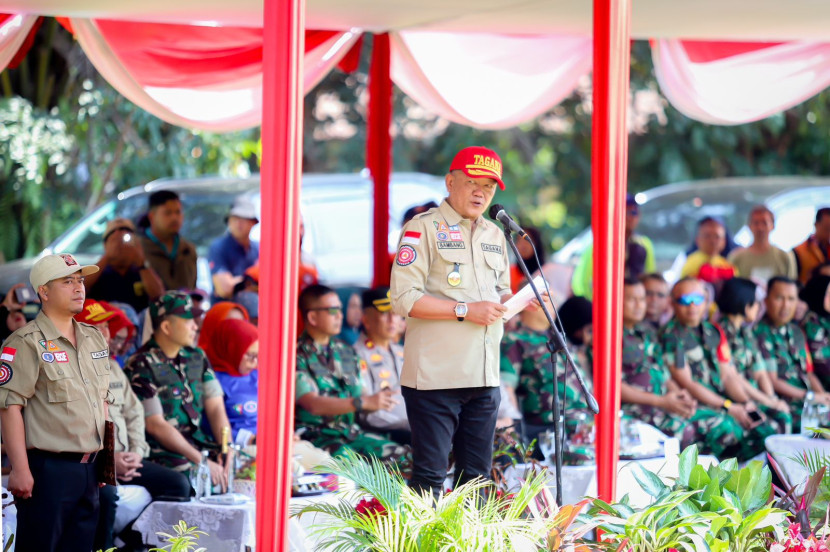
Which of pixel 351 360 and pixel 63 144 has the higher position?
pixel 63 144

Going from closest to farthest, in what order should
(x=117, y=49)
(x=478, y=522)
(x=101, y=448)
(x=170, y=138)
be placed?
(x=478, y=522)
(x=101, y=448)
(x=117, y=49)
(x=170, y=138)

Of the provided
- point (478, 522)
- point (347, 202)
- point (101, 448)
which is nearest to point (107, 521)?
point (101, 448)

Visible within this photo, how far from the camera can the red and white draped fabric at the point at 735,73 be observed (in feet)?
22.8

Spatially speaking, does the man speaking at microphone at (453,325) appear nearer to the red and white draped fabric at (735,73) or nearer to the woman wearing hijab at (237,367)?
the woman wearing hijab at (237,367)

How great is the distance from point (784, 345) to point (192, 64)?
13.2ft

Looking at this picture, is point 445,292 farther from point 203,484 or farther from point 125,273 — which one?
point 125,273

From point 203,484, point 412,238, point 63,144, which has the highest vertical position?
point 63,144

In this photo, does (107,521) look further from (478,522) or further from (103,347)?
(478,522)

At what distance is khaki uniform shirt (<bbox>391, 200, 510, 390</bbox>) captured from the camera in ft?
13.9

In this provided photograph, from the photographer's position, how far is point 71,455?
412 centimetres

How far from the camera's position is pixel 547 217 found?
17578mm

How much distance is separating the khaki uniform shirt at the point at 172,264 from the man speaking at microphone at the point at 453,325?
9.62ft

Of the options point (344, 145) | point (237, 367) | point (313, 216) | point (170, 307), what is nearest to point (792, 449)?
point (237, 367)

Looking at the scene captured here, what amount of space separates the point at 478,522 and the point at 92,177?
26.8 feet
